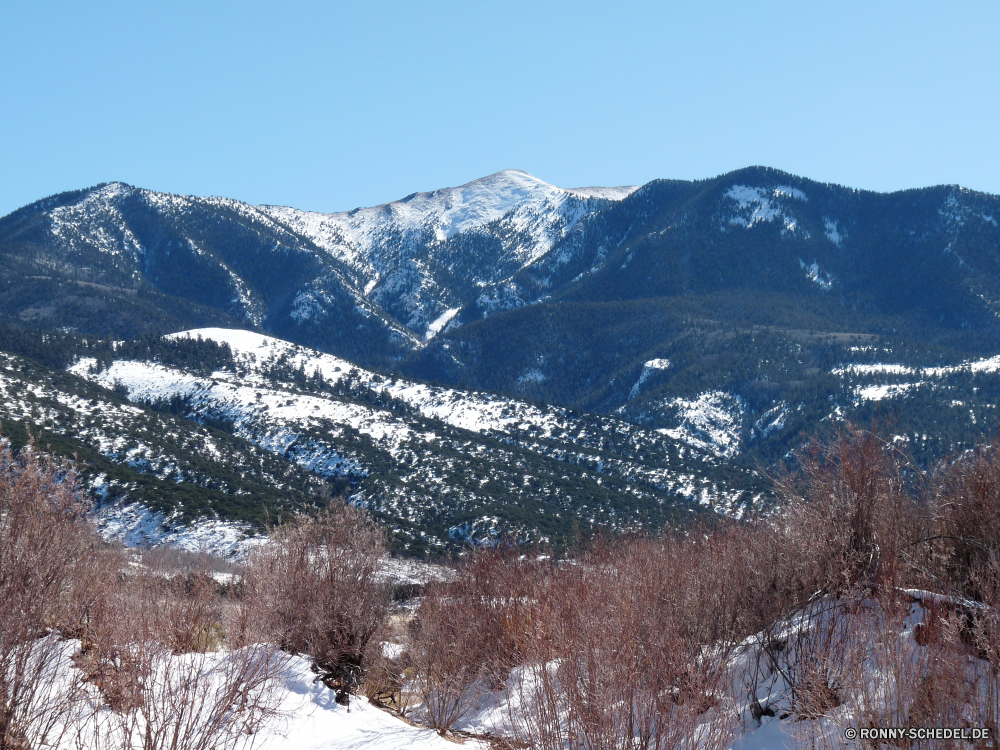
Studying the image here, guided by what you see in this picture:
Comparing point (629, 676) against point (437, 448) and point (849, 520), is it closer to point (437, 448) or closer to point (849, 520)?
point (849, 520)

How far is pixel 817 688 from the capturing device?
824cm

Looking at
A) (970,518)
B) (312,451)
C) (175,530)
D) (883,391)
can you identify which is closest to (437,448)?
(312,451)

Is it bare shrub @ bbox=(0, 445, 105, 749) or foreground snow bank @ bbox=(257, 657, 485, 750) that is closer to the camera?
bare shrub @ bbox=(0, 445, 105, 749)

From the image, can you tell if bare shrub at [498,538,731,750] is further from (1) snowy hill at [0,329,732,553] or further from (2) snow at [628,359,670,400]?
(2) snow at [628,359,670,400]

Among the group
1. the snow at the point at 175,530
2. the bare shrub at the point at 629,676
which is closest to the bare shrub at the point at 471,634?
the bare shrub at the point at 629,676

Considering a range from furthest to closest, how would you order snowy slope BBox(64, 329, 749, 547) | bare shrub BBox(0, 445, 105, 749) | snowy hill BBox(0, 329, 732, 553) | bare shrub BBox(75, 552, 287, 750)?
snowy slope BBox(64, 329, 749, 547) < snowy hill BBox(0, 329, 732, 553) < bare shrub BBox(75, 552, 287, 750) < bare shrub BBox(0, 445, 105, 749)

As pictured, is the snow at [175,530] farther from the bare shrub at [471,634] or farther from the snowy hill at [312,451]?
the bare shrub at [471,634]

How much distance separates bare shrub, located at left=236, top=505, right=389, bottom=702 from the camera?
15469 millimetres

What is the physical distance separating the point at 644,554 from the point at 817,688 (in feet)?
20.8

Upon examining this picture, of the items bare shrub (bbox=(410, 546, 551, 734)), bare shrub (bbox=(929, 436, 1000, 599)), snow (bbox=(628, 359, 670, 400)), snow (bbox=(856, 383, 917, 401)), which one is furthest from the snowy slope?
snow (bbox=(628, 359, 670, 400))

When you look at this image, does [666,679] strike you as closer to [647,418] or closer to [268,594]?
[268,594]

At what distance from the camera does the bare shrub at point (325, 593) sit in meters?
15.5

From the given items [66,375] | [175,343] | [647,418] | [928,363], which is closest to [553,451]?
[647,418]

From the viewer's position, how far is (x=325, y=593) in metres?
15.8
